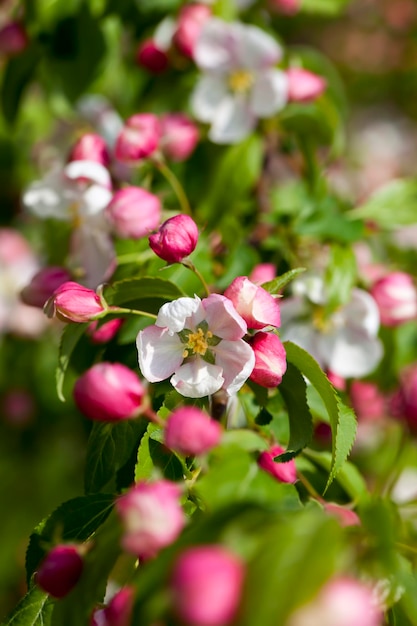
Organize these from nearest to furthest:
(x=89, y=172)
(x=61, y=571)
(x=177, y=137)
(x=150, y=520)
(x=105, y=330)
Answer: (x=150, y=520)
(x=61, y=571)
(x=105, y=330)
(x=89, y=172)
(x=177, y=137)

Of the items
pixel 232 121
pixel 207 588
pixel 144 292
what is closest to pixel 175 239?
pixel 144 292

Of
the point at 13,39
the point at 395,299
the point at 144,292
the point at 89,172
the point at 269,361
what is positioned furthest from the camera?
the point at 13,39

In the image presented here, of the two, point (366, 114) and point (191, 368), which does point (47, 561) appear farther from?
point (366, 114)

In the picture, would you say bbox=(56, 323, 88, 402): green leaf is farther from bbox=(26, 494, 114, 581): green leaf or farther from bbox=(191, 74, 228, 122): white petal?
bbox=(191, 74, 228, 122): white petal

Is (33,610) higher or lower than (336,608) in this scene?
lower

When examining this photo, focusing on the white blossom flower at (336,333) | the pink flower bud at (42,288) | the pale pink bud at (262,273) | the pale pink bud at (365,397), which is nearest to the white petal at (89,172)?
the pink flower bud at (42,288)

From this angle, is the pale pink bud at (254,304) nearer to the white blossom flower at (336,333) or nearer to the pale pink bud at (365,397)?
the white blossom flower at (336,333)

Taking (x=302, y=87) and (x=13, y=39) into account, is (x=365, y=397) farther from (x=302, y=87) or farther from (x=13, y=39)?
(x=13, y=39)
